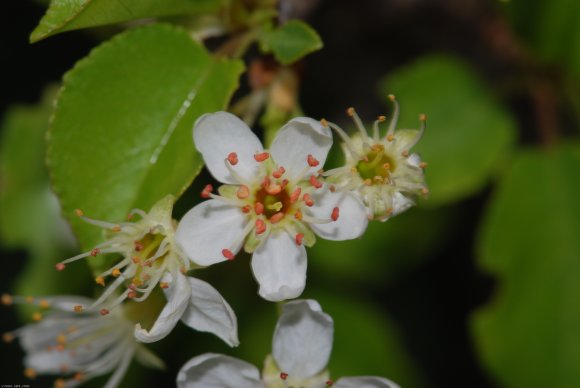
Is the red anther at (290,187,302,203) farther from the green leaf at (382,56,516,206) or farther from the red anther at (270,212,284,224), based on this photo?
the green leaf at (382,56,516,206)

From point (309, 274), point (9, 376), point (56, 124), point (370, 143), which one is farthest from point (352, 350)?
point (56, 124)

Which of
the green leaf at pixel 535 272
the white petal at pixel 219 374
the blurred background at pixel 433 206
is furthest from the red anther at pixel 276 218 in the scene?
the green leaf at pixel 535 272

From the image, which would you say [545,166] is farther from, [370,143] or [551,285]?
[370,143]

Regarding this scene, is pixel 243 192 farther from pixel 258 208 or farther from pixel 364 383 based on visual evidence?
pixel 364 383

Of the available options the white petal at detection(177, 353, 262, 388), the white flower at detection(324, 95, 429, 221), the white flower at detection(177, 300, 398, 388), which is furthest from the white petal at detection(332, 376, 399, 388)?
the white flower at detection(324, 95, 429, 221)

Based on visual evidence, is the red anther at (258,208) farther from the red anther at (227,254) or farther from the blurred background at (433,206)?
the blurred background at (433,206)

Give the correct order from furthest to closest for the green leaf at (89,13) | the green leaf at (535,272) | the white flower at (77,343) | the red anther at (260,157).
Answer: the green leaf at (535,272), the white flower at (77,343), the red anther at (260,157), the green leaf at (89,13)
